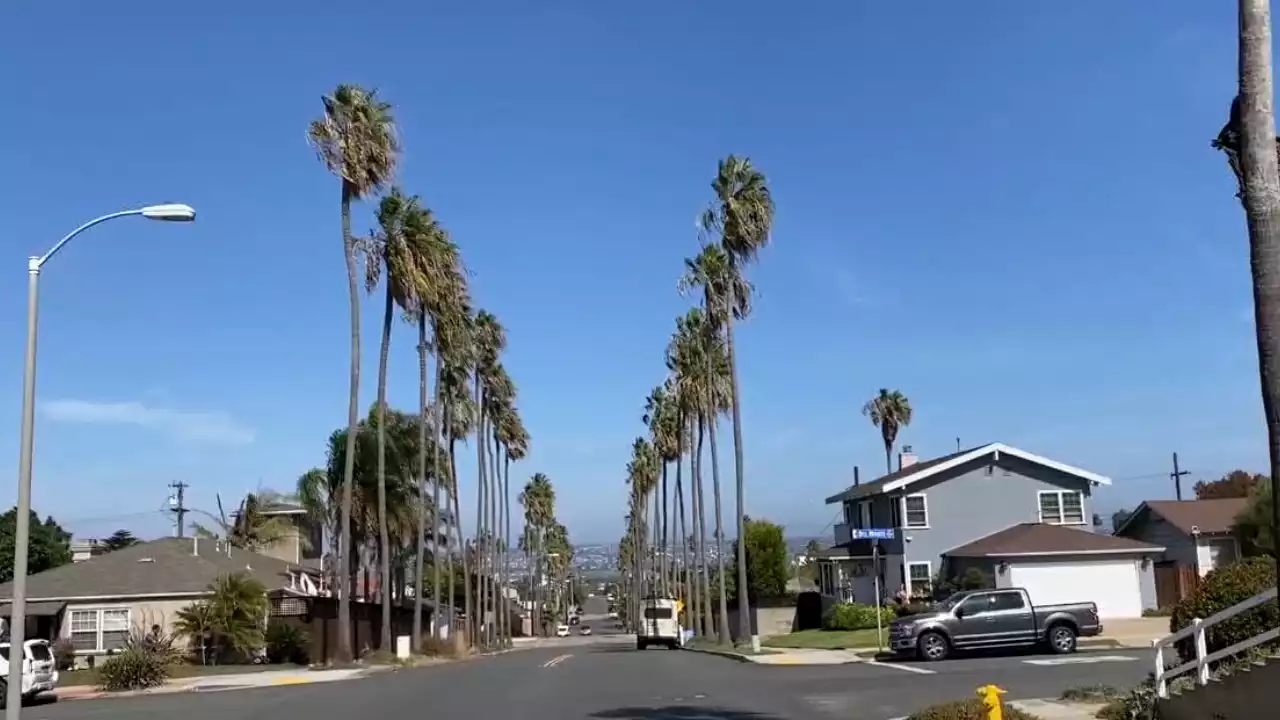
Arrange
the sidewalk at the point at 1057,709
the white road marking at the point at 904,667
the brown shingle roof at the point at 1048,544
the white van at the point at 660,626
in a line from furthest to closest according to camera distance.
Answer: the white van at the point at 660,626 < the brown shingle roof at the point at 1048,544 < the white road marking at the point at 904,667 < the sidewalk at the point at 1057,709

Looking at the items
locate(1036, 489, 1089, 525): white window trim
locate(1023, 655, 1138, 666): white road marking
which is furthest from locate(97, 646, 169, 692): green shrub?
locate(1036, 489, 1089, 525): white window trim

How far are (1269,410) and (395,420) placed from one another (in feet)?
178

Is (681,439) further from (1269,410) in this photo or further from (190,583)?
(1269,410)

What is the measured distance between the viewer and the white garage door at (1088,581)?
47.1 m

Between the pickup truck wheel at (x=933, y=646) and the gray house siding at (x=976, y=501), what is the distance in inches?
833

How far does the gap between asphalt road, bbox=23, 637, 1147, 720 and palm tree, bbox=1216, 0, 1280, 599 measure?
30.6 ft

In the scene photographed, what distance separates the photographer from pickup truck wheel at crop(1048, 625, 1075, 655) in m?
31.4

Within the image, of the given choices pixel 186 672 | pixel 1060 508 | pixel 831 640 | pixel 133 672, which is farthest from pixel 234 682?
pixel 1060 508

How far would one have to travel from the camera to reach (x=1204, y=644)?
13625 millimetres

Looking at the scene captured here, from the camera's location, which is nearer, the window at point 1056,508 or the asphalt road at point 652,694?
the asphalt road at point 652,694

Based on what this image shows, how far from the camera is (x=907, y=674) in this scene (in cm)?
2617

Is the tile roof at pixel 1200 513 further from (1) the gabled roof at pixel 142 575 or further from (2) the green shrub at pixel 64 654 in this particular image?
(2) the green shrub at pixel 64 654

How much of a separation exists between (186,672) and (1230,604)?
32.4 m

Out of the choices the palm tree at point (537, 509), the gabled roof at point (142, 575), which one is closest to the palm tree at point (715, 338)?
the gabled roof at point (142, 575)
